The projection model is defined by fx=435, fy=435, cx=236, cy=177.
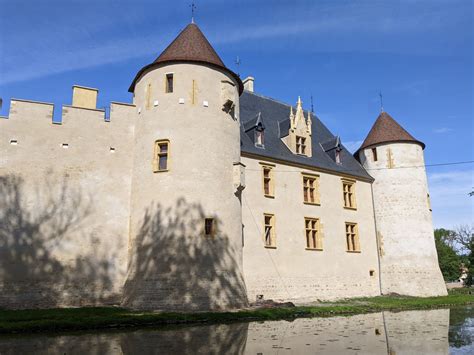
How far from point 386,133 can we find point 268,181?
1113 centimetres

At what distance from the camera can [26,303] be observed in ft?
59.7

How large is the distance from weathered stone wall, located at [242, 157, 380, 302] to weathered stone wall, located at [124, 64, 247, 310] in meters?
2.38

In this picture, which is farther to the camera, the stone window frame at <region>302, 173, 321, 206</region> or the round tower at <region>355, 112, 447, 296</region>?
the round tower at <region>355, 112, 447, 296</region>

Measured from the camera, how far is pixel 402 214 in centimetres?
2869

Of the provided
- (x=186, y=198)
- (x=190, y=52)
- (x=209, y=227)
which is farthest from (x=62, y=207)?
(x=190, y=52)

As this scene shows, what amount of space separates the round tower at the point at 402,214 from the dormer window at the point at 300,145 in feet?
19.8

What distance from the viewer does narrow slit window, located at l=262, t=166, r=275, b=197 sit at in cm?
2442

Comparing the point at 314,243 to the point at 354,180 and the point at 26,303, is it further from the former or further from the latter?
the point at 26,303

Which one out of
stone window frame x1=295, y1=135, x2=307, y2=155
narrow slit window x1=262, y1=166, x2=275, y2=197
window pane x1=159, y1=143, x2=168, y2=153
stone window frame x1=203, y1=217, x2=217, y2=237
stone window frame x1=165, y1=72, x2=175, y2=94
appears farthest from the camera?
stone window frame x1=295, y1=135, x2=307, y2=155

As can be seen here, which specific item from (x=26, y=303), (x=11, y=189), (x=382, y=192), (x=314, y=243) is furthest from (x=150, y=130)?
(x=382, y=192)

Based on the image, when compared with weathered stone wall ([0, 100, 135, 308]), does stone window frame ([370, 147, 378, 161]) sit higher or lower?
higher

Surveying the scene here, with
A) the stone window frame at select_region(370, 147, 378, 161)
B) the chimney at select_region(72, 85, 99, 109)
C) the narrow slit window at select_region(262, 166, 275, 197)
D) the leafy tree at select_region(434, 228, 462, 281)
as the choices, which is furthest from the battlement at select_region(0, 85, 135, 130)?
the leafy tree at select_region(434, 228, 462, 281)

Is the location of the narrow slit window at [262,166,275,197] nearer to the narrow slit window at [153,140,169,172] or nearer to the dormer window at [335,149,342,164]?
the narrow slit window at [153,140,169,172]

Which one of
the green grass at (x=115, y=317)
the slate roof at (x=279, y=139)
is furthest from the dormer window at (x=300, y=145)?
the green grass at (x=115, y=317)
